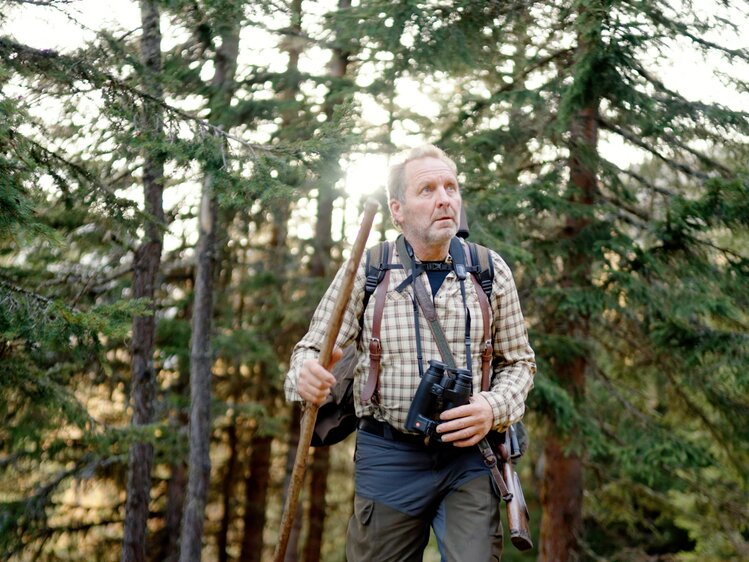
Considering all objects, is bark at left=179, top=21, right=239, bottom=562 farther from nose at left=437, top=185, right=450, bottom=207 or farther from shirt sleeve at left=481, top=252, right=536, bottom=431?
shirt sleeve at left=481, top=252, right=536, bottom=431

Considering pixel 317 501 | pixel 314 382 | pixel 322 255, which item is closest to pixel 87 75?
pixel 314 382

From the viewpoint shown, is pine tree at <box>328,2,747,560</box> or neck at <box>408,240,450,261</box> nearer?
neck at <box>408,240,450,261</box>

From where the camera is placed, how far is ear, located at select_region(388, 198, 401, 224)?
353cm

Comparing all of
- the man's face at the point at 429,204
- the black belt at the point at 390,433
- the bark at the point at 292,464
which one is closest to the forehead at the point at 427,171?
the man's face at the point at 429,204

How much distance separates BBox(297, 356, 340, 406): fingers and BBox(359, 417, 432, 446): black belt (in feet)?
1.44

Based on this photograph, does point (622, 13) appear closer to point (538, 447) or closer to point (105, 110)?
point (105, 110)

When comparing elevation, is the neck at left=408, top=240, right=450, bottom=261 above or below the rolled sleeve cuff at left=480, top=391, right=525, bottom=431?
above

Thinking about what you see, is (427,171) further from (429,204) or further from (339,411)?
(339,411)

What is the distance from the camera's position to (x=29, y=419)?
7.18m

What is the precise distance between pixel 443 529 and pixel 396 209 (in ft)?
4.89

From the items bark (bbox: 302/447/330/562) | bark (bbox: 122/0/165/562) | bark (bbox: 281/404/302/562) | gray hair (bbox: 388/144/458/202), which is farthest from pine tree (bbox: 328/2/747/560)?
bark (bbox: 302/447/330/562)

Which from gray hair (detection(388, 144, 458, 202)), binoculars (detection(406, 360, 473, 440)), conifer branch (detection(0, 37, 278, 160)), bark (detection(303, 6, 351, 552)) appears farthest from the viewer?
bark (detection(303, 6, 351, 552))

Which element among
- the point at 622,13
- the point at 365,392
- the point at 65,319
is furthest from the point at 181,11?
the point at 365,392

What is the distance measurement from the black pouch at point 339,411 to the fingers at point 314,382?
1.52ft
